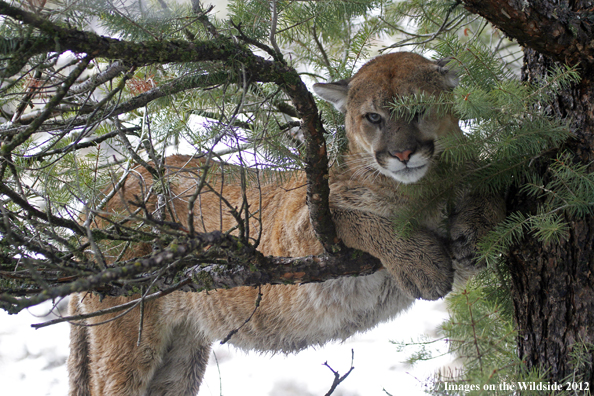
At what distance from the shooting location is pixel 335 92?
316 centimetres

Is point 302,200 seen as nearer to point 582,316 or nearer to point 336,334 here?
point 336,334

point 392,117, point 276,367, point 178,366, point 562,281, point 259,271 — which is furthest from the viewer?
point 276,367

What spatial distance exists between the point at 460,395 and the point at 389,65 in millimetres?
1963

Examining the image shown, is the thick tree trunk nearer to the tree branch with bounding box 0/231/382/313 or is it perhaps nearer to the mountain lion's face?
the mountain lion's face

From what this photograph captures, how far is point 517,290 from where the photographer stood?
8.16 feet

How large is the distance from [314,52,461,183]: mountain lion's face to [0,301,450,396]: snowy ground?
4.32m

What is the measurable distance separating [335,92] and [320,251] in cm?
112

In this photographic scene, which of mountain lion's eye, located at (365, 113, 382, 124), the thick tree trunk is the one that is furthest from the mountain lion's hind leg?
the thick tree trunk

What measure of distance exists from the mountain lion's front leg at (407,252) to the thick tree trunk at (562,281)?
0.44m

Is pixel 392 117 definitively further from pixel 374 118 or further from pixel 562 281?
pixel 562 281

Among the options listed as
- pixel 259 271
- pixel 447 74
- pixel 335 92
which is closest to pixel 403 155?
pixel 447 74

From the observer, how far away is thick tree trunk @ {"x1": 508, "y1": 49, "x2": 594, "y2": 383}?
7.04ft

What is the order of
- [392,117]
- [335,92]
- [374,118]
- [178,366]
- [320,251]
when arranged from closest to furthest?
[392,117], [374,118], [335,92], [320,251], [178,366]

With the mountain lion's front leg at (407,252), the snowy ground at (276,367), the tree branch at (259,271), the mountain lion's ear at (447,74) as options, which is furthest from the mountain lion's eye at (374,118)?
the snowy ground at (276,367)
